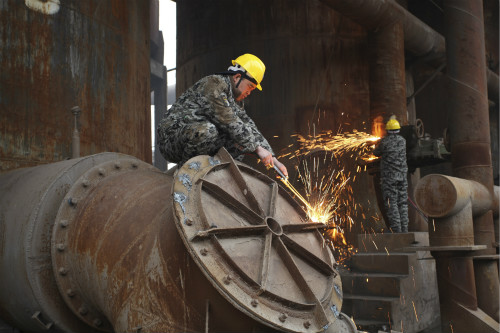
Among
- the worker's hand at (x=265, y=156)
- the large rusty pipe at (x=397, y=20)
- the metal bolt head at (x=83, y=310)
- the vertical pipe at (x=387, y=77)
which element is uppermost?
the large rusty pipe at (x=397, y=20)

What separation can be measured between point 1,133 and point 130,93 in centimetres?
140

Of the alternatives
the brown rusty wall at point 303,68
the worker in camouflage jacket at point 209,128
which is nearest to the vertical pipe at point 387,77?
the brown rusty wall at point 303,68

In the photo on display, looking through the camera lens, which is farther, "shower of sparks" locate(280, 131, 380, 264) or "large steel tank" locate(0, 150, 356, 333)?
"shower of sparks" locate(280, 131, 380, 264)

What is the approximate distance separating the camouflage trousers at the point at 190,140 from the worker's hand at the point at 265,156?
0.56ft

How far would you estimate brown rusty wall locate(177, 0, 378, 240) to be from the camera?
7.92 meters

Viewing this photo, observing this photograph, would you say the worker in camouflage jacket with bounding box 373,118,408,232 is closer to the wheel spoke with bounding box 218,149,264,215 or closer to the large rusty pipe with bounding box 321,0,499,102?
the large rusty pipe with bounding box 321,0,499,102

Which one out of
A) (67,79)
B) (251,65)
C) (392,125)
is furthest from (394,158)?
(67,79)

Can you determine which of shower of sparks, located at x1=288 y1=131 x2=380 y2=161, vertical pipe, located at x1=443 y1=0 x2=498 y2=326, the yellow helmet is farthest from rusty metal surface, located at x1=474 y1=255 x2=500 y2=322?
shower of sparks, located at x1=288 y1=131 x2=380 y2=161

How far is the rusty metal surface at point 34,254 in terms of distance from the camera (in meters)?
2.73

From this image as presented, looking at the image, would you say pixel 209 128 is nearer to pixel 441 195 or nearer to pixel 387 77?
pixel 441 195

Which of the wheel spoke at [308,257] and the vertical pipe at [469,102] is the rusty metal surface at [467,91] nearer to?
the vertical pipe at [469,102]

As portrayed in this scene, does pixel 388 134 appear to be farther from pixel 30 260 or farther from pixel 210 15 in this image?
pixel 30 260

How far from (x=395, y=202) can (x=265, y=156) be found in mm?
4492

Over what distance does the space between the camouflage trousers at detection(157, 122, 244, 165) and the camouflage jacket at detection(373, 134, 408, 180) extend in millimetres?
4336
